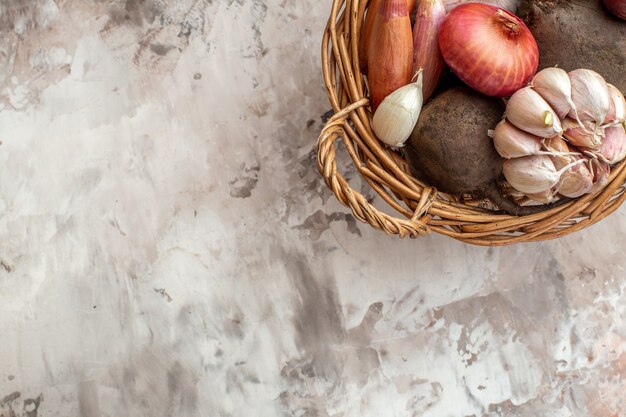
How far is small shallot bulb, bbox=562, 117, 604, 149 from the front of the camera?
0.65m

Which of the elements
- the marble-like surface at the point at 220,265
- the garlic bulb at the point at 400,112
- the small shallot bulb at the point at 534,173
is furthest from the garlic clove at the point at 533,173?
the marble-like surface at the point at 220,265

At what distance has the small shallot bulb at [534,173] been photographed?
64 cm

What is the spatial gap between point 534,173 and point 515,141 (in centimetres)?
4

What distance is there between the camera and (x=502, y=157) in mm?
676

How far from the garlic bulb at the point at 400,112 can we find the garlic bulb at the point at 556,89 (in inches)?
5.0

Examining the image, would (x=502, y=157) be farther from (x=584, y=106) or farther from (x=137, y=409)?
(x=137, y=409)

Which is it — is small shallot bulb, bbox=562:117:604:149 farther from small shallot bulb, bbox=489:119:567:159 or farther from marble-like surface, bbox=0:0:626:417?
marble-like surface, bbox=0:0:626:417

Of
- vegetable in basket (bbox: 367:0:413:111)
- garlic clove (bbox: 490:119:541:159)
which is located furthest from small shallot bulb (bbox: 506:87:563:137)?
vegetable in basket (bbox: 367:0:413:111)

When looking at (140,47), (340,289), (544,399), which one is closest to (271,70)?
(140,47)

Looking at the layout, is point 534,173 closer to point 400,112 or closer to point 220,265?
point 400,112

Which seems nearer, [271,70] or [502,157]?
[502,157]

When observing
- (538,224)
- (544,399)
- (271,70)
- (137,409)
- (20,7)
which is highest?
(20,7)

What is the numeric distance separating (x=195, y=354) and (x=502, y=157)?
486 mm

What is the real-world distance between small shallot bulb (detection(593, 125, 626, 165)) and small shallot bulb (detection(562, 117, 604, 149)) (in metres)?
0.01
